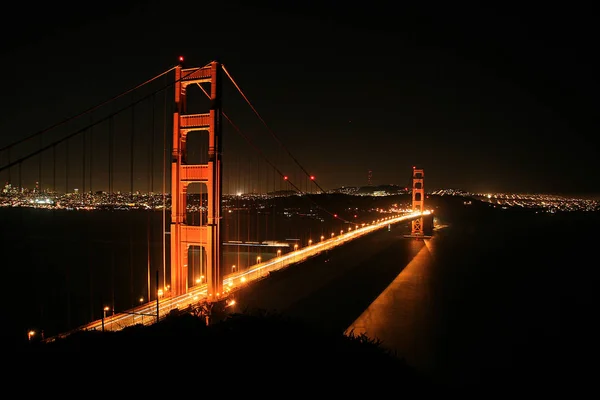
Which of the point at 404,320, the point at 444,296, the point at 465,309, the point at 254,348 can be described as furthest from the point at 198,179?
the point at 444,296

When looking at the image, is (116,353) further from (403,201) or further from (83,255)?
(403,201)

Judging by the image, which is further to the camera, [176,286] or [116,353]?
[176,286]

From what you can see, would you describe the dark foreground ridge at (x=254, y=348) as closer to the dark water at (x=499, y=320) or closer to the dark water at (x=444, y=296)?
the dark water at (x=499, y=320)

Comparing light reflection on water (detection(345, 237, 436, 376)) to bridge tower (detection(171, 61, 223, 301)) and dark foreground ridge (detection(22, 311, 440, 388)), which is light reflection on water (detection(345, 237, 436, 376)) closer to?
dark foreground ridge (detection(22, 311, 440, 388))

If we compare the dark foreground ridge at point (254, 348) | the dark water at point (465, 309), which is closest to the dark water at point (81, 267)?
the dark foreground ridge at point (254, 348)

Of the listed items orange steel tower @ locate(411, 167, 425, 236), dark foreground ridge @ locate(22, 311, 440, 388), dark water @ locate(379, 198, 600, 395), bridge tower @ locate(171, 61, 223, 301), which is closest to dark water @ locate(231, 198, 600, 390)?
dark water @ locate(379, 198, 600, 395)

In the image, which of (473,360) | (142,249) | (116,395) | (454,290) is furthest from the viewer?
(142,249)

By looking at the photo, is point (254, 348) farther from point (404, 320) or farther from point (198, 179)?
point (404, 320)

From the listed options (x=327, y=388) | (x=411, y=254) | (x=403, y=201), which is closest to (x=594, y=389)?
(x=327, y=388)
